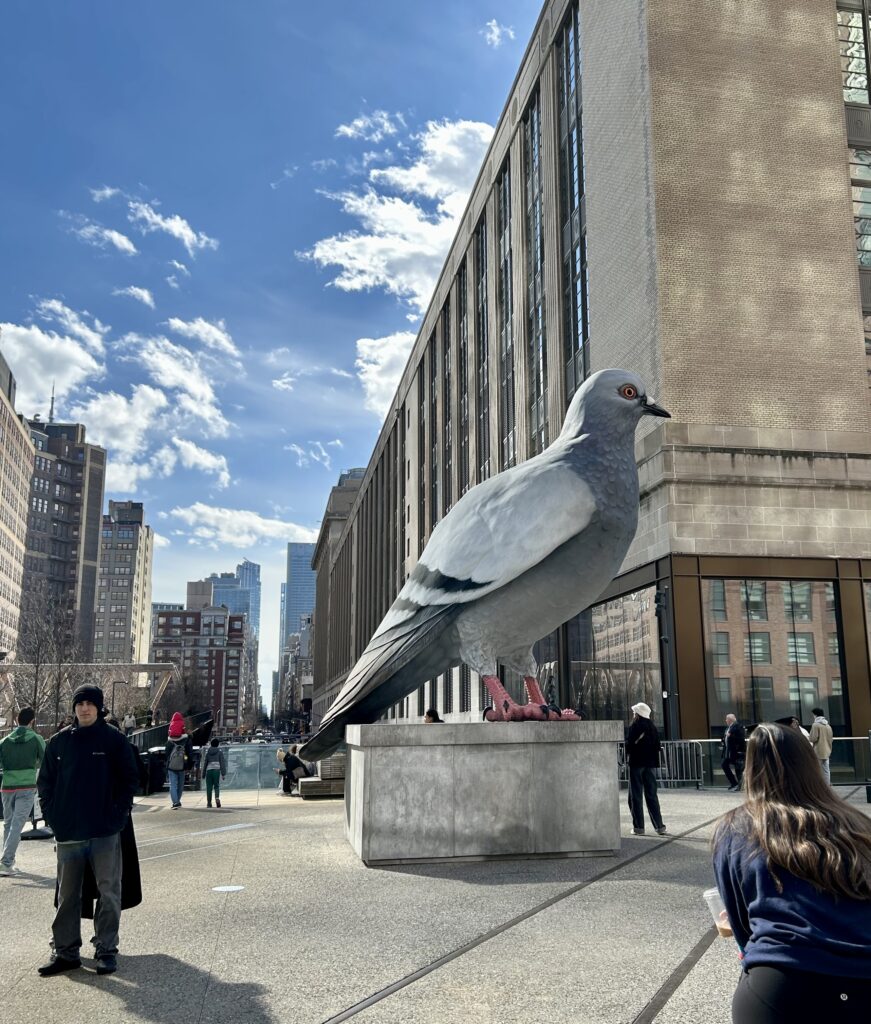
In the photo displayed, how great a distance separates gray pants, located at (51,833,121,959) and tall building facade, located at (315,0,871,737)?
16.4 metres

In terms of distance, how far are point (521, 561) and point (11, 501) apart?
400 feet

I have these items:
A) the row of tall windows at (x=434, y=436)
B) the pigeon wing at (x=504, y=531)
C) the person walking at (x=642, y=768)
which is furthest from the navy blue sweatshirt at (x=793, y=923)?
the row of tall windows at (x=434, y=436)

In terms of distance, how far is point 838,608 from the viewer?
20.9 m

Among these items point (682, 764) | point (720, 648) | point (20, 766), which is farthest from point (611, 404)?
Result: point (720, 648)

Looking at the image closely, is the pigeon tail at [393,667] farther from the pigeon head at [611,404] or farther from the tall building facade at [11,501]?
the tall building facade at [11,501]

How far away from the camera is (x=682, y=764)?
61.5ft

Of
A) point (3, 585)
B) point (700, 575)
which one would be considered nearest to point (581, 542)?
point (700, 575)

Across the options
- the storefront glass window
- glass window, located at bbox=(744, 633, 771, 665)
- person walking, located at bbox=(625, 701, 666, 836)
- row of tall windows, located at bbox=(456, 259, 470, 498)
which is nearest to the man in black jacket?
person walking, located at bbox=(625, 701, 666, 836)

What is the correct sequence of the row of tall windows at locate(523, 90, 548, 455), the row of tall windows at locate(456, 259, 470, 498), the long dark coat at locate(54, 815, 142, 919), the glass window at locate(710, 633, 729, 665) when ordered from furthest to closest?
the row of tall windows at locate(456, 259, 470, 498)
the row of tall windows at locate(523, 90, 548, 455)
the glass window at locate(710, 633, 729, 665)
the long dark coat at locate(54, 815, 142, 919)

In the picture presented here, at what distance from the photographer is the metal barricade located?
60.8 feet

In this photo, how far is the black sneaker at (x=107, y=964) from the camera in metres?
4.85

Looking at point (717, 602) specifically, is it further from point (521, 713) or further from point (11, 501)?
point (11, 501)

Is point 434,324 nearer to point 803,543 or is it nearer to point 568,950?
point 803,543

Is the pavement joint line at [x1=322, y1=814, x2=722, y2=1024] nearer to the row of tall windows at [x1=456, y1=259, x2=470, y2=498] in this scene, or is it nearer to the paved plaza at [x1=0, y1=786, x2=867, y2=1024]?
the paved plaza at [x1=0, y1=786, x2=867, y2=1024]
